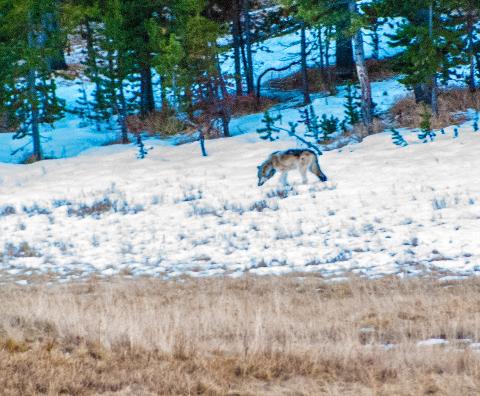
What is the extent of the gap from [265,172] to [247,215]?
3.12m

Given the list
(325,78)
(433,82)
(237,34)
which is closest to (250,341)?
(433,82)

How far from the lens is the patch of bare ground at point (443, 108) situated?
23.9 metres

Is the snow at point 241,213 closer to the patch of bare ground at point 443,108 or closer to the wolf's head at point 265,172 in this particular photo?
the wolf's head at point 265,172

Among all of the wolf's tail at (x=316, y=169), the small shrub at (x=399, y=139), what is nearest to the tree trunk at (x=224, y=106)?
the small shrub at (x=399, y=139)

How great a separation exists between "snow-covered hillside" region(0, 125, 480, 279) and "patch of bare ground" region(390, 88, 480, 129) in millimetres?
1012

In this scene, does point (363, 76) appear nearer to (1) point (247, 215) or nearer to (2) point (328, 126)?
(2) point (328, 126)

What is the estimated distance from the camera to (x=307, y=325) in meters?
8.03

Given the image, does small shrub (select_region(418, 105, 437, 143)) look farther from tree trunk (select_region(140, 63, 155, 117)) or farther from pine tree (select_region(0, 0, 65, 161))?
tree trunk (select_region(140, 63, 155, 117))

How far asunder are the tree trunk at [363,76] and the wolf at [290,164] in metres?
6.38

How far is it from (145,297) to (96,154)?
721 inches

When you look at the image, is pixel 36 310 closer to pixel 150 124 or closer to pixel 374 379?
pixel 374 379

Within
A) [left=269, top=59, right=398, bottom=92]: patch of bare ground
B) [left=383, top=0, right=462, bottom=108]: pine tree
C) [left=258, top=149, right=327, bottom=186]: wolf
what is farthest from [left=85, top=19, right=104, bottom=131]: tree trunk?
[left=258, top=149, right=327, bottom=186]: wolf

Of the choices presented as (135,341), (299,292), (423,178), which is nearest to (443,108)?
(423,178)

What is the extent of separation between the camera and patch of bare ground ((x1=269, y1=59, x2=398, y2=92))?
109 feet
